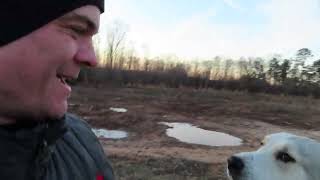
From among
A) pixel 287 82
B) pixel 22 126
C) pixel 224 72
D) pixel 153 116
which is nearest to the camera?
pixel 22 126

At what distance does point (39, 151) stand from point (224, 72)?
60350 millimetres

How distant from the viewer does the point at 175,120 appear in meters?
23.5

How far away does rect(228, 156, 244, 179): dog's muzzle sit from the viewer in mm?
5375

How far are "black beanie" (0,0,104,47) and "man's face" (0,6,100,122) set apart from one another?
20 millimetres

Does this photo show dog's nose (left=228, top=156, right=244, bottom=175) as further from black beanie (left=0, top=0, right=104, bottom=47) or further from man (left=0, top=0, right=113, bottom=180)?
black beanie (left=0, top=0, right=104, bottom=47)

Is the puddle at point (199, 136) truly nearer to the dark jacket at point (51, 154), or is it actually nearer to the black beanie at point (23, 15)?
the dark jacket at point (51, 154)

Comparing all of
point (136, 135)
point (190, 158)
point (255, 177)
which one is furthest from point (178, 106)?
point (255, 177)

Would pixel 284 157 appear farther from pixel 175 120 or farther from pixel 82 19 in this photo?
pixel 175 120

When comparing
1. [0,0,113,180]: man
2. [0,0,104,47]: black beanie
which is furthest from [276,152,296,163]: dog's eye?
[0,0,104,47]: black beanie

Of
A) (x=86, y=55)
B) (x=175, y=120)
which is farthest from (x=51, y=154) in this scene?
(x=175, y=120)

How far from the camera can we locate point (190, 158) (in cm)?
1408

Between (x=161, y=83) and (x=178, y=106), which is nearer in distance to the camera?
(x=178, y=106)

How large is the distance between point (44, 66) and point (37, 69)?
23mm

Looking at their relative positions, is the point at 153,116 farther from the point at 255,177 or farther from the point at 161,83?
the point at 161,83
